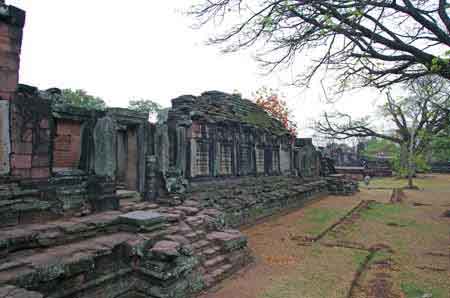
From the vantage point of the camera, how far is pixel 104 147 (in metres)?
6.32

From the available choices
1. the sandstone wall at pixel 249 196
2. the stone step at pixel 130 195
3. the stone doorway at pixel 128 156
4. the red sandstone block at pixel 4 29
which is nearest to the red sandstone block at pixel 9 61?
the red sandstone block at pixel 4 29

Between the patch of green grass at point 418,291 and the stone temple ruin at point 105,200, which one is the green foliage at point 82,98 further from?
the patch of green grass at point 418,291

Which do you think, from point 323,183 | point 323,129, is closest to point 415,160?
point 323,129

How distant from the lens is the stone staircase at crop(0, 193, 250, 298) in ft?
11.6

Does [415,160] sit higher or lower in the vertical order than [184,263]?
higher

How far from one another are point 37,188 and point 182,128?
4.72 m

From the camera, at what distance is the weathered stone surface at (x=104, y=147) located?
20.5ft

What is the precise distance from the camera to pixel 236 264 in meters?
5.79

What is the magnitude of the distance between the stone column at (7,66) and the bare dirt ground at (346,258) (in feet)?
13.0

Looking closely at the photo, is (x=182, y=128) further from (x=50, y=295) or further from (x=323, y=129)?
(x=323, y=129)

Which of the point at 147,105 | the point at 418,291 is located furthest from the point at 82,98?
the point at 418,291

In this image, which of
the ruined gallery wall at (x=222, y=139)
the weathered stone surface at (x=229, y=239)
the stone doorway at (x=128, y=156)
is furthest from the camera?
the ruined gallery wall at (x=222, y=139)

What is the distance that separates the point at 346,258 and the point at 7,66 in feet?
24.2

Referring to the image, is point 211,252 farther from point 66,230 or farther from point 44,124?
point 44,124
